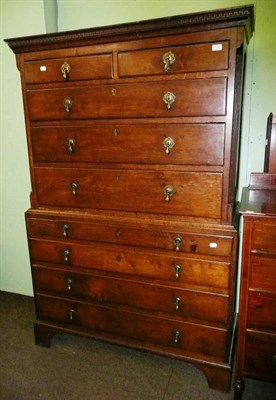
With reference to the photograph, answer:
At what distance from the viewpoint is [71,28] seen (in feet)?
6.89

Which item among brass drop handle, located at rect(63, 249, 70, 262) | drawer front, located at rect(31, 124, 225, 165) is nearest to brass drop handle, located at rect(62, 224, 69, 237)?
brass drop handle, located at rect(63, 249, 70, 262)

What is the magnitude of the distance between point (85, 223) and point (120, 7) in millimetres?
1441

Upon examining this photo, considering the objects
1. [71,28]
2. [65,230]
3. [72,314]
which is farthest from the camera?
[71,28]

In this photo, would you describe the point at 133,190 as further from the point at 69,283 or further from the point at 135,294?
the point at 69,283

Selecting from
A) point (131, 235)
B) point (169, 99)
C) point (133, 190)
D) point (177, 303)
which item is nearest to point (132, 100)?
point (169, 99)

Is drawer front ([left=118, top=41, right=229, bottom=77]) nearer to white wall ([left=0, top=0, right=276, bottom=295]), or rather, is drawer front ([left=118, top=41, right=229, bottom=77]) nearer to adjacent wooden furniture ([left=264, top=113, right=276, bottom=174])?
adjacent wooden furniture ([left=264, top=113, right=276, bottom=174])

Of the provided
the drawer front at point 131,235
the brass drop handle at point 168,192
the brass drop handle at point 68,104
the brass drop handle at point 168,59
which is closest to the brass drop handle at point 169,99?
the brass drop handle at point 168,59

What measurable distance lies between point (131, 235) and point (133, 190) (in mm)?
252

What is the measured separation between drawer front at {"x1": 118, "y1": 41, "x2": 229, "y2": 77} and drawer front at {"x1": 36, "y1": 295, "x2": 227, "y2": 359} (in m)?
1.33

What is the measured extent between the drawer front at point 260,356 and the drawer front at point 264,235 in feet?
1.57

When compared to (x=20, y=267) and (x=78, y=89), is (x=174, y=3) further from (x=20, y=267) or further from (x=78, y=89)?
(x=20, y=267)

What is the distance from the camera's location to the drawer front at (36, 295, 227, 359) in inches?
65.0

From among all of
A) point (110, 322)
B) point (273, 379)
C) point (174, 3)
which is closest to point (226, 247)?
point (273, 379)

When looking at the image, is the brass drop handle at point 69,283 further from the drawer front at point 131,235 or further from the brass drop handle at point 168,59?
the brass drop handle at point 168,59
